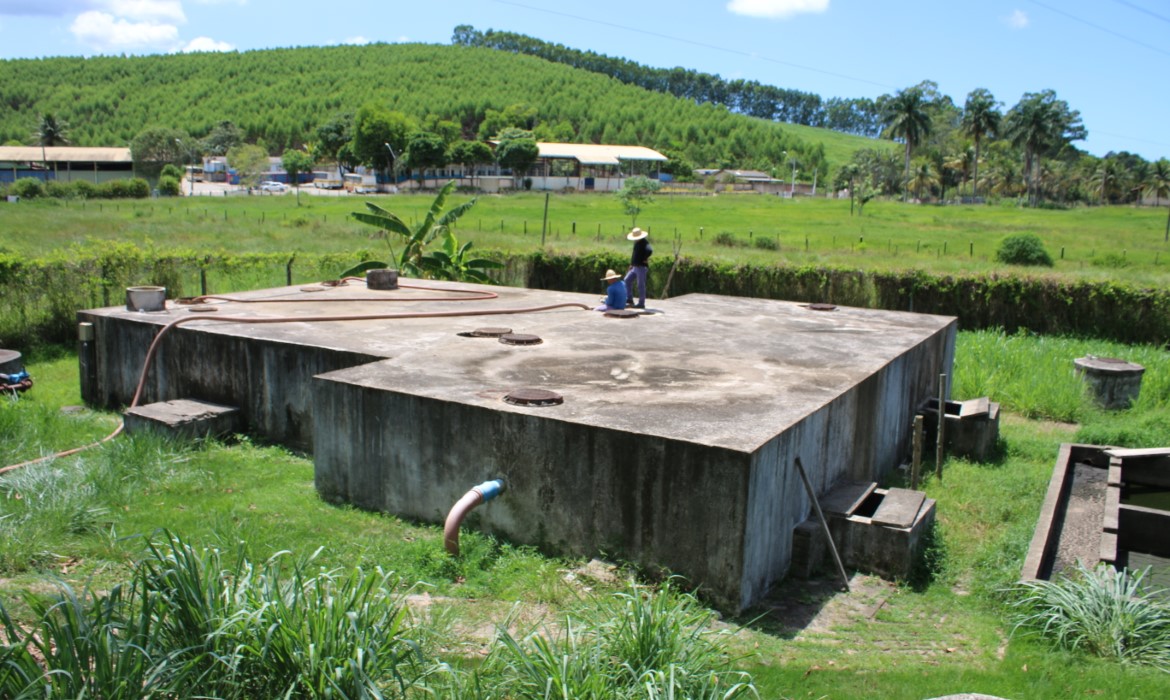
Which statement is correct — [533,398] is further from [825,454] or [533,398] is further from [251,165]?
[251,165]

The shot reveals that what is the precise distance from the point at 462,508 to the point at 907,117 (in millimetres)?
89808

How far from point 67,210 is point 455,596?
49.5m

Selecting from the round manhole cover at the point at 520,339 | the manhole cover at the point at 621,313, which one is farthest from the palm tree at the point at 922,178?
the round manhole cover at the point at 520,339

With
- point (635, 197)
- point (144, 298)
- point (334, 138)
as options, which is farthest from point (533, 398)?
point (334, 138)

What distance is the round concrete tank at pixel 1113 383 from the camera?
47.1ft

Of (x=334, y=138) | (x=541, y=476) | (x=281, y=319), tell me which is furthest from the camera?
(x=334, y=138)

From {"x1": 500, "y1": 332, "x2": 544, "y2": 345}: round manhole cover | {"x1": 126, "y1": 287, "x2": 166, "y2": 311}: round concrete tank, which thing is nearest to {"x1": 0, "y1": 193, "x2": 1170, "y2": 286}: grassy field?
{"x1": 126, "y1": 287, "x2": 166, "y2": 311}: round concrete tank

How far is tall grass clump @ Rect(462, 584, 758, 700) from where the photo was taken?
→ 4395 mm

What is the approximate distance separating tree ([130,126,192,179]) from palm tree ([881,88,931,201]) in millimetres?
73865

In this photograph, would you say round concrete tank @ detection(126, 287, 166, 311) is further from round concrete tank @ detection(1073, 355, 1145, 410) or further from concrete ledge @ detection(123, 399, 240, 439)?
round concrete tank @ detection(1073, 355, 1145, 410)

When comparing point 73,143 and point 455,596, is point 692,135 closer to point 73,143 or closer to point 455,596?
point 73,143

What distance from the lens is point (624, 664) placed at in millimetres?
4484

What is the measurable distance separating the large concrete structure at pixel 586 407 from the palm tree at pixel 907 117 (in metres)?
80.2

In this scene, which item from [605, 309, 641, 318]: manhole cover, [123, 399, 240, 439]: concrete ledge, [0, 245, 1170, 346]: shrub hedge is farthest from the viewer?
[0, 245, 1170, 346]: shrub hedge
